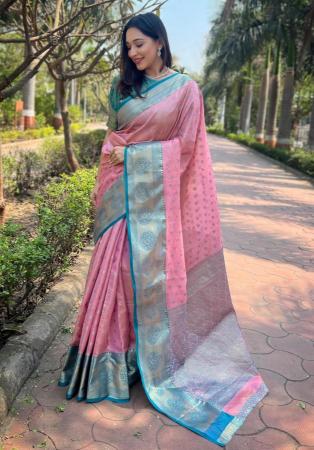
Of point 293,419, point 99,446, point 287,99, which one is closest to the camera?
point 99,446

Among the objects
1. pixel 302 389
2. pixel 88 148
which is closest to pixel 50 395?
pixel 302 389

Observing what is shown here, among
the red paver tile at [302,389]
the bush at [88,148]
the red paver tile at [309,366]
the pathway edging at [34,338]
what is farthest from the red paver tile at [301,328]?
the bush at [88,148]

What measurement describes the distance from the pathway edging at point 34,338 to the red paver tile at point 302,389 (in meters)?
1.24

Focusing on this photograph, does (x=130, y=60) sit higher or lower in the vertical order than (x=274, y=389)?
higher

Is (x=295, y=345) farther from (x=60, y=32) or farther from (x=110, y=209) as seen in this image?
(x=60, y=32)

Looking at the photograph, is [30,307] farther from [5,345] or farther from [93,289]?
[93,289]

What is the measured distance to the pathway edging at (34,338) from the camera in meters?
2.04

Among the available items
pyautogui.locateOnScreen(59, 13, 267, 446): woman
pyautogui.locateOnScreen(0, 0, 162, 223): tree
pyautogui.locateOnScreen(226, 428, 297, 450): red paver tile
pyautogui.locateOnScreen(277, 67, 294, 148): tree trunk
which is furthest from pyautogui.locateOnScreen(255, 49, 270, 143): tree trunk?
pyautogui.locateOnScreen(226, 428, 297, 450): red paver tile

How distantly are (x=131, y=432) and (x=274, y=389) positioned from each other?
751 mm

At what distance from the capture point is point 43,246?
104 inches

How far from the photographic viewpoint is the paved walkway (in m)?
1.86

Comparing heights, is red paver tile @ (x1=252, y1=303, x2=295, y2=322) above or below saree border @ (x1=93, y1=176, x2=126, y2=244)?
below

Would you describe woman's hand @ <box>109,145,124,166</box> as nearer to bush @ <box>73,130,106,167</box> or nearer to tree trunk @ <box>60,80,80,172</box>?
tree trunk @ <box>60,80,80,172</box>

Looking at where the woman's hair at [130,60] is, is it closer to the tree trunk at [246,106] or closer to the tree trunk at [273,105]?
the tree trunk at [273,105]
